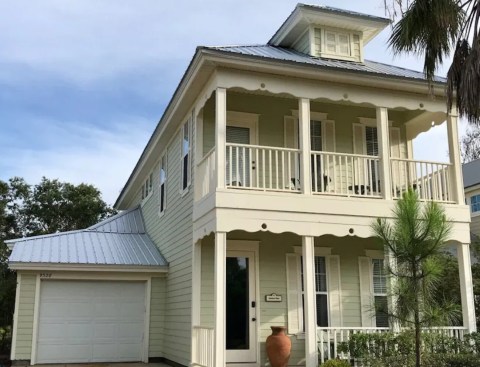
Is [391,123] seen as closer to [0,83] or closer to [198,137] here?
[198,137]

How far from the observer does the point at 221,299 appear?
9.71 m

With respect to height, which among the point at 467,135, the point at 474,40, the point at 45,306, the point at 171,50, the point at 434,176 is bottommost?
the point at 45,306

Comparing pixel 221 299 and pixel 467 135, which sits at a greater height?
pixel 467 135

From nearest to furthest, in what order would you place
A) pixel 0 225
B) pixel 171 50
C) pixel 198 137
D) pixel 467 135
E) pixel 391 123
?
pixel 198 137, pixel 391 123, pixel 171 50, pixel 0 225, pixel 467 135

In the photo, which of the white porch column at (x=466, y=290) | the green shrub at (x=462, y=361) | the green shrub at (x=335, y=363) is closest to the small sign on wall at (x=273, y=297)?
the green shrub at (x=335, y=363)

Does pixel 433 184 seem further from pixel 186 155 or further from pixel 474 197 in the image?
pixel 474 197

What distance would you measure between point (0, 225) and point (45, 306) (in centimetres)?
1738

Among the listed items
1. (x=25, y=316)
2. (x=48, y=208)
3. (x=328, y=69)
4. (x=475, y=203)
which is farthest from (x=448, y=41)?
(x=48, y=208)

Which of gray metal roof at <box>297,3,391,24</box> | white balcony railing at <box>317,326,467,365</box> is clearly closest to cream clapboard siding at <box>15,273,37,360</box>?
white balcony railing at <box>317,326,467,365</box>

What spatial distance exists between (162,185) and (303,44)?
5.98 meters

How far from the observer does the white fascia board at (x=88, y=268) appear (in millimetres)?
13844

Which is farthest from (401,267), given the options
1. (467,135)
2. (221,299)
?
(467,135)

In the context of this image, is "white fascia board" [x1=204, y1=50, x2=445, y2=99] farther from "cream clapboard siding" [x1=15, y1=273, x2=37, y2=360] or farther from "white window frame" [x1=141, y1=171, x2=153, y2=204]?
"white window frame" [x1=141, y1=171, x2=153, y2=204]

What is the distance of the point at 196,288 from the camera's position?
11469mm
